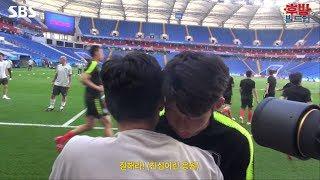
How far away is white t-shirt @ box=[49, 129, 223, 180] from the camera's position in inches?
64.7

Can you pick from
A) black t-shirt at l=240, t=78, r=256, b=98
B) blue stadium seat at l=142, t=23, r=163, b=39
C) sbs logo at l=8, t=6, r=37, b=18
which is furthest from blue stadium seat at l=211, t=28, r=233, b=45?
black t-shirt at l=240, t=78, r=256, b=98

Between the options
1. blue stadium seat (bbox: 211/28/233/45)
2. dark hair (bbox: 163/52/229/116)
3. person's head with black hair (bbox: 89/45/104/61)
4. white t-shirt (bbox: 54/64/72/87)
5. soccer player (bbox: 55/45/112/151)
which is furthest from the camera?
blue stadium seat (bbox: 211/28/233/45)

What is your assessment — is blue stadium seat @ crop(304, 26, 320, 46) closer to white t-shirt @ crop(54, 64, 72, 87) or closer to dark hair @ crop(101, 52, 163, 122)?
white t-shirt @ crop(54, 64, 72, 87)

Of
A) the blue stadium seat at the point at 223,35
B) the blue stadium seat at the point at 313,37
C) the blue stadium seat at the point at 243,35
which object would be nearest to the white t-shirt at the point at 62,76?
the blue stadium seat at the point at 313,37

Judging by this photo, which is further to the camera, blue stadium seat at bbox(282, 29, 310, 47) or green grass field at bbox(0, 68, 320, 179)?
blue stadium seat at bbox(282, 29, 310, 47)

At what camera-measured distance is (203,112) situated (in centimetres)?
177

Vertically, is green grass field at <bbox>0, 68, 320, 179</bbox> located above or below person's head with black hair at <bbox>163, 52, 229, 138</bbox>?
below

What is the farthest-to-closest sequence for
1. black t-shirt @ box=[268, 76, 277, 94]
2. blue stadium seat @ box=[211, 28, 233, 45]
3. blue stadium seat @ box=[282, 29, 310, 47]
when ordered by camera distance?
blue stadium seat @ box=[211, 28, 233, 45], blue stadium seat @ box=[282, 29, 310, 47], black t-shirt @ box=[268, 76, 277, 94]

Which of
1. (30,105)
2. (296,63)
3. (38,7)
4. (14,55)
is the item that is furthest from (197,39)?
(30,105)

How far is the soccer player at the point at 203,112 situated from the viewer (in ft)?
5.54

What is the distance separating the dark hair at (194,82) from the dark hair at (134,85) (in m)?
0.05

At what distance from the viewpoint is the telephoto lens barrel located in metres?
1.58

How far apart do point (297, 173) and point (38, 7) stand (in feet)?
229

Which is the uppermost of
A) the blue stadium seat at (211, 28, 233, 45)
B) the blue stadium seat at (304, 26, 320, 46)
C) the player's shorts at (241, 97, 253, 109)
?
the player's shorts at (241, 97, 253, 109)
